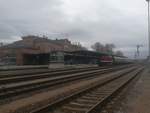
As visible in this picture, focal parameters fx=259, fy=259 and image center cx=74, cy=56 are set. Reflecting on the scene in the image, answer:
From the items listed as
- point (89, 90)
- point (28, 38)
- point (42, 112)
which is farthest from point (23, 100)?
point (28, 38)

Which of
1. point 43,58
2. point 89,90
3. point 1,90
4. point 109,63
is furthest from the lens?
point 43,58

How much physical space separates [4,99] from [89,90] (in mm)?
5372

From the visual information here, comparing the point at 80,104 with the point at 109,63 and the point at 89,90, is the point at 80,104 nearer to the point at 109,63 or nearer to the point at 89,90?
the point at 89,90

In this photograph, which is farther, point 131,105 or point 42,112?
point 131,105

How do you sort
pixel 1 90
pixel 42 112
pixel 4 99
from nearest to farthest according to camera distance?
pixel 42 112, pixel 4 99, pixel 1 90

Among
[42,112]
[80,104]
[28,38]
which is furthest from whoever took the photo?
[28,38]

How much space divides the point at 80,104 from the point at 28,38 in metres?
120

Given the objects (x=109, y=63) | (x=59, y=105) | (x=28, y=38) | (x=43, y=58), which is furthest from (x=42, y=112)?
(x=28, y=38)

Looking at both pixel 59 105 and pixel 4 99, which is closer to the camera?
pixel 59 105

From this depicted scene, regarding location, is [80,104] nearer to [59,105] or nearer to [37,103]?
[59,105]

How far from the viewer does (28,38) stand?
128250 mm

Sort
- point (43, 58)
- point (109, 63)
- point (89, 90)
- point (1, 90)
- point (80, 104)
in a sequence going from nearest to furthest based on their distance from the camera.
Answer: point (80, 104), point (1, 90), point (89, 90), point (109, 63), point (43, 58)

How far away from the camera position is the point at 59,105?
34.7 ft

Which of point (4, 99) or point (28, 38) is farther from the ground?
point (28, 38)
